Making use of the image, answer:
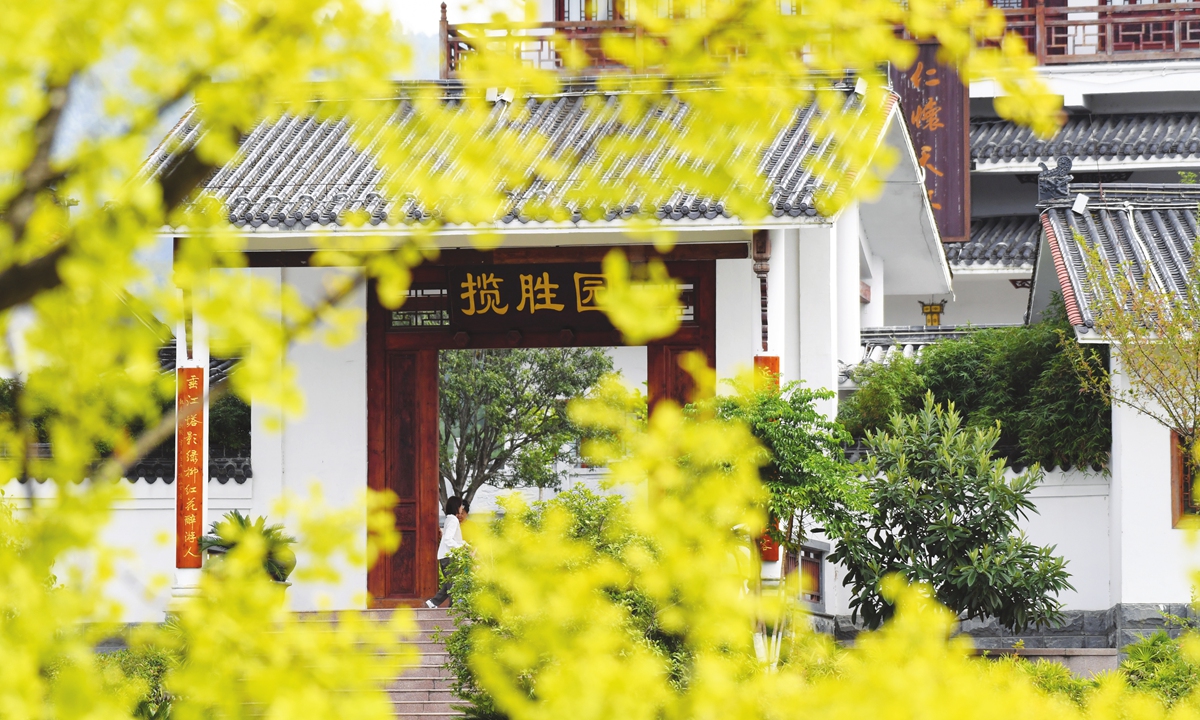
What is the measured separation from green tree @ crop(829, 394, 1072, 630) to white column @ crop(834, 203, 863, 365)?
3.24 meters

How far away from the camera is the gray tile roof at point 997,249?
19016mm

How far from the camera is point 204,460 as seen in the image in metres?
9.93

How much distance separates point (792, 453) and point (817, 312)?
3176 millimetres

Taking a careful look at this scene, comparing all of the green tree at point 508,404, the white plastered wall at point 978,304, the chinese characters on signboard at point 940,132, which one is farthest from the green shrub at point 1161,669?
the white plastered wall at point 978,304

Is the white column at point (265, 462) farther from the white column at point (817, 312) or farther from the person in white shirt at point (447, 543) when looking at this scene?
the white column at point (817, 312)

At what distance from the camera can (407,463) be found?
432 inches

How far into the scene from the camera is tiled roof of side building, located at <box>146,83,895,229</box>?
370 inches

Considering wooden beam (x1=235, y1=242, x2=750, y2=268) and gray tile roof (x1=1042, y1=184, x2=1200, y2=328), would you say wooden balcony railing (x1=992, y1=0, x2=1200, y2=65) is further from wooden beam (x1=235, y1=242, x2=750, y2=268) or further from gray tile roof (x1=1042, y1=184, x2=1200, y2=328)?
wooden beam (x1=235, y1=242, x2=750, y2=268)

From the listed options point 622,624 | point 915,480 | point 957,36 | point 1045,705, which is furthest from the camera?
point 915,480

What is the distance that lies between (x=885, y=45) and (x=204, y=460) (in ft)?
27.0

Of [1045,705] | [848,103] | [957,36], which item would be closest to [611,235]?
[848,103]

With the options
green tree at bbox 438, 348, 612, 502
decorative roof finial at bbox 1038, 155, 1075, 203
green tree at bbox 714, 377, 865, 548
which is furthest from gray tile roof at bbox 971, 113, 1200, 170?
green tree at bbox 714, 377, 865, 548

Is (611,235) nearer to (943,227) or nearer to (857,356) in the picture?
(857,356)

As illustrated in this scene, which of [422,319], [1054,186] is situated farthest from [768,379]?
[1054,186]
